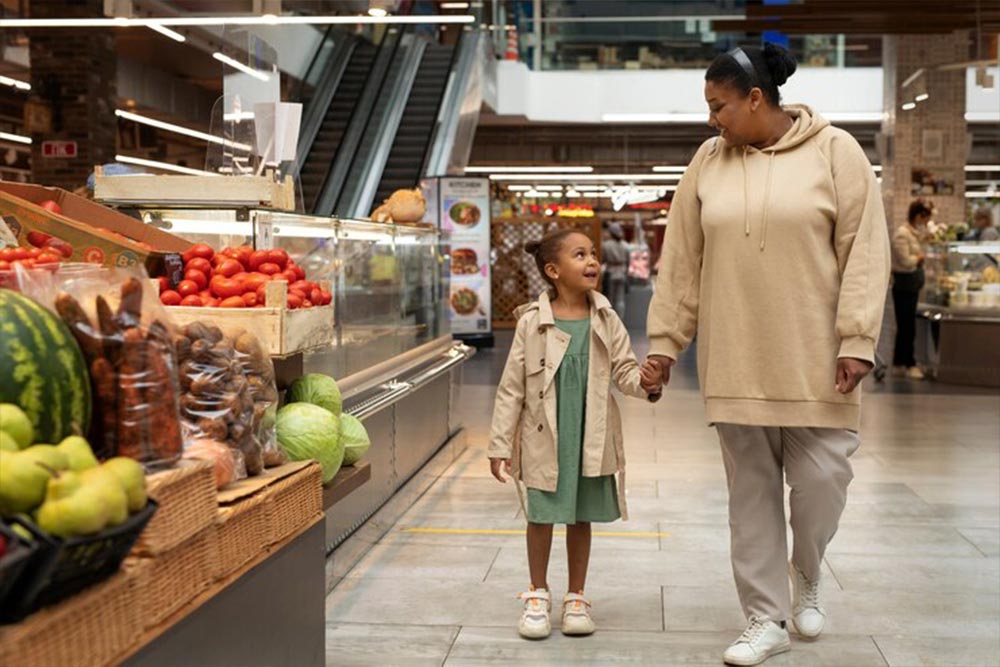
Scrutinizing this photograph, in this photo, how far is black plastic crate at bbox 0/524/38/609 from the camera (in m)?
1.43

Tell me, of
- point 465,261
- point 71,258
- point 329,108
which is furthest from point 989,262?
point 71,258

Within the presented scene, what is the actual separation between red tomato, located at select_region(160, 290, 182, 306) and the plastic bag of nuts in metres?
0.66

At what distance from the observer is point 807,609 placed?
12.7 feet

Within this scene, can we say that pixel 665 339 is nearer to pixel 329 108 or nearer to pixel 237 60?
pixel 237 60

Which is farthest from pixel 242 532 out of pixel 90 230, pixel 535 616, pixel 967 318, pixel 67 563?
pixel 967 318

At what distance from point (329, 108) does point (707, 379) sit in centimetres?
1261

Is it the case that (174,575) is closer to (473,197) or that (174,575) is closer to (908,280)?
(908,280)

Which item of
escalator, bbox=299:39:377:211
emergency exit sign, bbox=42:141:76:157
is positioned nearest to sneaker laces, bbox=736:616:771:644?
escalator, bbox=299:39:377:211

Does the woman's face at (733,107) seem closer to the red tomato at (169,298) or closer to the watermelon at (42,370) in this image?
the red tomato at (169,298)

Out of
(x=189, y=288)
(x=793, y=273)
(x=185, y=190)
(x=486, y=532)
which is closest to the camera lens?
(x=189, y=288)

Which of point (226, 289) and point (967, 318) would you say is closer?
point (226, 289)

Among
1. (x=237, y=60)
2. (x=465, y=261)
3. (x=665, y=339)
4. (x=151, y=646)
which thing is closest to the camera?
(x=151, y=646)

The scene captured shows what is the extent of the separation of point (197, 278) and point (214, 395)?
0.90 metres

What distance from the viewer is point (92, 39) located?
13.1 meters
